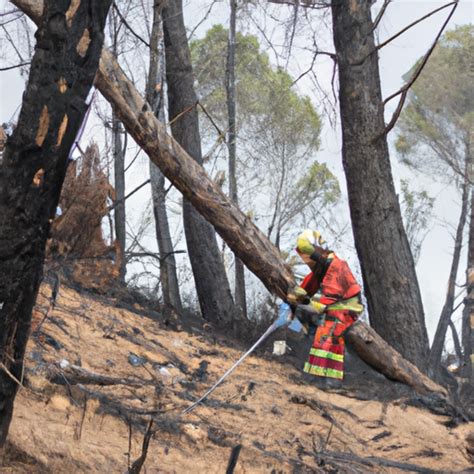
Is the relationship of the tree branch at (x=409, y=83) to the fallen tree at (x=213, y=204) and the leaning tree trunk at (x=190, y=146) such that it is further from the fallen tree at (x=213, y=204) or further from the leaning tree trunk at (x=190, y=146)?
the leaning tree trunk at (x=190, y=146)

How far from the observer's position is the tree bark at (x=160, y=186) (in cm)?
973

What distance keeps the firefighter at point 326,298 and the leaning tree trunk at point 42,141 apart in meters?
3.87

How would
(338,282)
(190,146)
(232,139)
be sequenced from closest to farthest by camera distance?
1. (338,282)
2. (190,146)
3. (232,139)

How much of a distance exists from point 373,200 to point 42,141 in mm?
5631

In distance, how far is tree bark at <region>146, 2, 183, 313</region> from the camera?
973 cm

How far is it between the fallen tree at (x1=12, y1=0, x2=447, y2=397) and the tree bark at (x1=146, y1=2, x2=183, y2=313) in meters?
2.97

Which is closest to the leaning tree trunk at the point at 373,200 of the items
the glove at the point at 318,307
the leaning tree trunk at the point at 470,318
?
the glove at the point at 318,307

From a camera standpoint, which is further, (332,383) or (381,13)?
(381,13)

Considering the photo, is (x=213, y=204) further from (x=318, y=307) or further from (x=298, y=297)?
(x=318, y=307)

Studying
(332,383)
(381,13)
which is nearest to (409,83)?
(381,13)

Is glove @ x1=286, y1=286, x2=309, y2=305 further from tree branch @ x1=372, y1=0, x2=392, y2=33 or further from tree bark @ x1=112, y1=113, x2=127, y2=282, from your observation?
tree bark @ x1=112, y1=113, x2=127, y2=282

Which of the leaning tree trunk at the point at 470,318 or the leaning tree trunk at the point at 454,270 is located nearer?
the leaning tree trunk at the point at 470,318

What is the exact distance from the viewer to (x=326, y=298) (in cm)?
704

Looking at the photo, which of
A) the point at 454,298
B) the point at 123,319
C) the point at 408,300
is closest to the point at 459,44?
the point at 454,298
